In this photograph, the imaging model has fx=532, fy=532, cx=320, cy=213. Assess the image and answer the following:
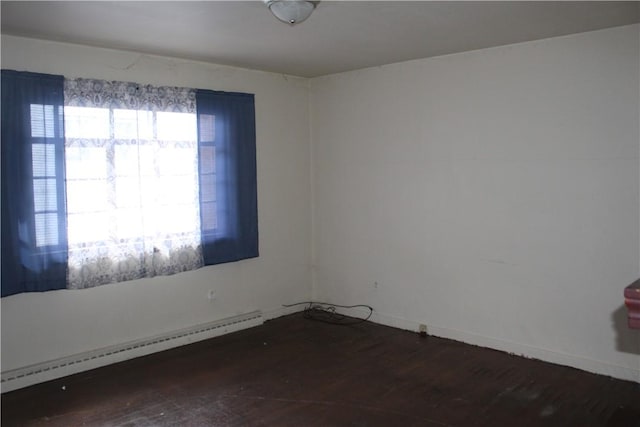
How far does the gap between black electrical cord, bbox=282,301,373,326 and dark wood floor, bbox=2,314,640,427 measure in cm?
72

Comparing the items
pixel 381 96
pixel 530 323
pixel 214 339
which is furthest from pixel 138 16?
pixel 530 323

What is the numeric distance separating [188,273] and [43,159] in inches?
63.0

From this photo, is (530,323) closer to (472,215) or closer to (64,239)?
(472,215)

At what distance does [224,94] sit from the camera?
5.02 metres

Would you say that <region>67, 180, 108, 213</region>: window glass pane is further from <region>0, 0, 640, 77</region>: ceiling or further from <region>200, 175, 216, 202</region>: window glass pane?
<region>0, 0, 640, 77</region>: ceiling

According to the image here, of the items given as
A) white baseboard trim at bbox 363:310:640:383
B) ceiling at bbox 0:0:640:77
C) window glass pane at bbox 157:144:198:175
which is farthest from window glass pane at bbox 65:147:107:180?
white baseboard trim at bbox 363:310:640:383

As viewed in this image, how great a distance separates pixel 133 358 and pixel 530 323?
3.31 metres

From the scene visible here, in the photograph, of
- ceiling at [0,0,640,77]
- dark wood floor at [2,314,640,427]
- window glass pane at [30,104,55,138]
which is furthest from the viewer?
window glass pane at [30,104,55,138]

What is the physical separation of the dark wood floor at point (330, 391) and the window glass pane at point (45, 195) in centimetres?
132

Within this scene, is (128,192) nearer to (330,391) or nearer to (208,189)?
(208,189)

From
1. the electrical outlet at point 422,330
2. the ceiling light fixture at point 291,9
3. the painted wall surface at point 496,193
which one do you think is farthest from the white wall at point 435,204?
the ceiling light fixture at point 291,9

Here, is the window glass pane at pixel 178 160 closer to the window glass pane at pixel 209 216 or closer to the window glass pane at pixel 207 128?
the window glass pane at pixel 207 128

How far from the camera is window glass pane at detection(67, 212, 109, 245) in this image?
13.5 ft

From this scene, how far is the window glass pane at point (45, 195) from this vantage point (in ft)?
12.8
